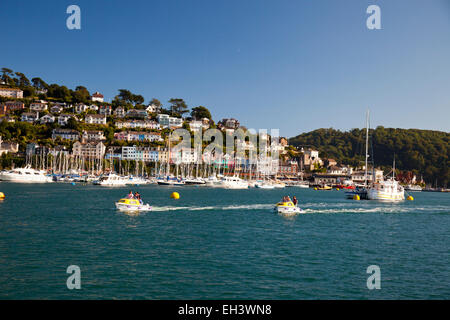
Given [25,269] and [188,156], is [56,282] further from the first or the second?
[188,156]

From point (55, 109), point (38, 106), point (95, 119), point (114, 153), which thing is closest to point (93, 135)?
point (95, 119)

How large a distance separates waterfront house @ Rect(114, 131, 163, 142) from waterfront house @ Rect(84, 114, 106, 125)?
14.0 m

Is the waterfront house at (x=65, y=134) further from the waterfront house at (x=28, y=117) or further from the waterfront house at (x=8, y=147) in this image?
the waterfront house at (x=28, y=117)

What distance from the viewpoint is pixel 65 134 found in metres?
174

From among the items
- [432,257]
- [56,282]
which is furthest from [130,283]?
[432,257]

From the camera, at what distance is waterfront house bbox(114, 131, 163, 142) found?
18320cm

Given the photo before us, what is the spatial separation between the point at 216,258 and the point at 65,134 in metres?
169

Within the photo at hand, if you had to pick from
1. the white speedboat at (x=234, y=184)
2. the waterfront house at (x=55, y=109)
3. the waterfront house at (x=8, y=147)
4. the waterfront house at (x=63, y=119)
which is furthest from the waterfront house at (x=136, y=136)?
the white speedboat at (x=234, y=184)

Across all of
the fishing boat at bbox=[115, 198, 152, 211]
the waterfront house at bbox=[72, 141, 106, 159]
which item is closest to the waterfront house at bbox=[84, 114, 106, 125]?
the waterfront house at bbox=[72, 141, 106, 159]

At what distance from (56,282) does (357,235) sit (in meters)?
23.0

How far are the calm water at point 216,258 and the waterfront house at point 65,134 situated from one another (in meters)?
144

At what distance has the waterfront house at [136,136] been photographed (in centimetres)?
18320

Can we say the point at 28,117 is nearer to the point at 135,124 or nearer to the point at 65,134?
the point at 65,134
